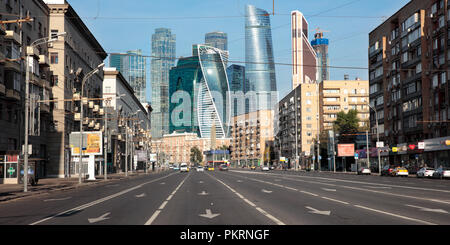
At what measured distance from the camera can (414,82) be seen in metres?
79.8

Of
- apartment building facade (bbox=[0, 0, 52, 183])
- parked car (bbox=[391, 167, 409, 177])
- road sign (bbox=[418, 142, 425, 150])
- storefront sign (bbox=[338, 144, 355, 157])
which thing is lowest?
parked car (bbox=[391, 167, 409, 177])

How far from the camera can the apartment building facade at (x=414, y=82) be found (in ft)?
230

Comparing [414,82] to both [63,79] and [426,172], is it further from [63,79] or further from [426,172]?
[63,79]

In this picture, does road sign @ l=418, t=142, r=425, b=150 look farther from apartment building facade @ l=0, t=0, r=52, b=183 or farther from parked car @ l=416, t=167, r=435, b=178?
apartment building facade @ l=0, t=0, r=52, b=183

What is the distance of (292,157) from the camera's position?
170 m

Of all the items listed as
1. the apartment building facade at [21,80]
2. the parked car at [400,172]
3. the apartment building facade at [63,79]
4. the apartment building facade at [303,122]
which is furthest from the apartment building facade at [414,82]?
the apartment building facade at [303,122]

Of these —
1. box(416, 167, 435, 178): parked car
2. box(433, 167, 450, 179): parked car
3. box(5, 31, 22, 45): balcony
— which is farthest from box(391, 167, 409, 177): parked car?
box(5, 31, 22, 45): balcony

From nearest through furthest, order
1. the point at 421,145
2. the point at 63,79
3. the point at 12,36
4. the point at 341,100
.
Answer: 1. the point at 12,36
2. the point at 63,79
3. the point at 421,145
4. the point at 341,100

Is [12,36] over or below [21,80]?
over

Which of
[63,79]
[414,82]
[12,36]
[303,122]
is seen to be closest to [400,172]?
[414,82]

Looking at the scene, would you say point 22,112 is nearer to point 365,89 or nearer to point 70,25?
point 70,25

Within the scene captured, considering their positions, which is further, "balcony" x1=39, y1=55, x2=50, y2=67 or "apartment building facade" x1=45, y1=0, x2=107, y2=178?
"apartment building facade" x1=45, y1=0, x2=107, y2=178

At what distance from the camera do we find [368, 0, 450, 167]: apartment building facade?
70.1 metres
